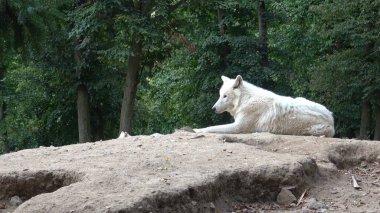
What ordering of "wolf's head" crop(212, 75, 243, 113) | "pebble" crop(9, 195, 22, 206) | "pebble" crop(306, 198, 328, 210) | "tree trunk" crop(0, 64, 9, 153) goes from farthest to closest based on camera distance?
1. "tree trunk" crop(0, 64, 9, 153)
2. "wolf's head" crop(212, 75, 243, 113)
3. "pebble" crop(9, 195, 22, 206)
4. "pebble" crop(306, 198, 328, 210)

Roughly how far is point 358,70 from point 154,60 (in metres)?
7.59

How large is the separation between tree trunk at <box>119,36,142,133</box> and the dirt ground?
406 inches

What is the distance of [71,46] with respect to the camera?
67.9ft

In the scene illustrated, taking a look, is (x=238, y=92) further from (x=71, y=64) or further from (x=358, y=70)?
(x=71, y=64)

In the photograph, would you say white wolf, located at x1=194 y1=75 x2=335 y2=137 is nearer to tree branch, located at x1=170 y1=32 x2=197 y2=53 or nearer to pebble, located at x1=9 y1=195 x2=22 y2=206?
pebble, located at x1=9 y1=195 x2=22 y2=206

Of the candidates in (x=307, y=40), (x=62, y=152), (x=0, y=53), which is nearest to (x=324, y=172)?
(x=62, y=152)

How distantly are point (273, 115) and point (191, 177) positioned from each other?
14.1 feet

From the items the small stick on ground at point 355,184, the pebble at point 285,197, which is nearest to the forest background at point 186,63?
the small stick on ground at point 355,184

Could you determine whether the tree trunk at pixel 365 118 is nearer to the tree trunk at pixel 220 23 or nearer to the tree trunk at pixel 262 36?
the tree trunk at pixel 262 36

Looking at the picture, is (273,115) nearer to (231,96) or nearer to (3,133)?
(231,96)

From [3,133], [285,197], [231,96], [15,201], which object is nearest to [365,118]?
[231,96]

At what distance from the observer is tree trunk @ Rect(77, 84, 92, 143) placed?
19.6 m

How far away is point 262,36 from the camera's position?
21.3 m

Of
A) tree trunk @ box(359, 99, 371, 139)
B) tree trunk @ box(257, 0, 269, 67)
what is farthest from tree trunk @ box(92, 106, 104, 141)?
tree trunk @ box(359, 99, 371, 139)
